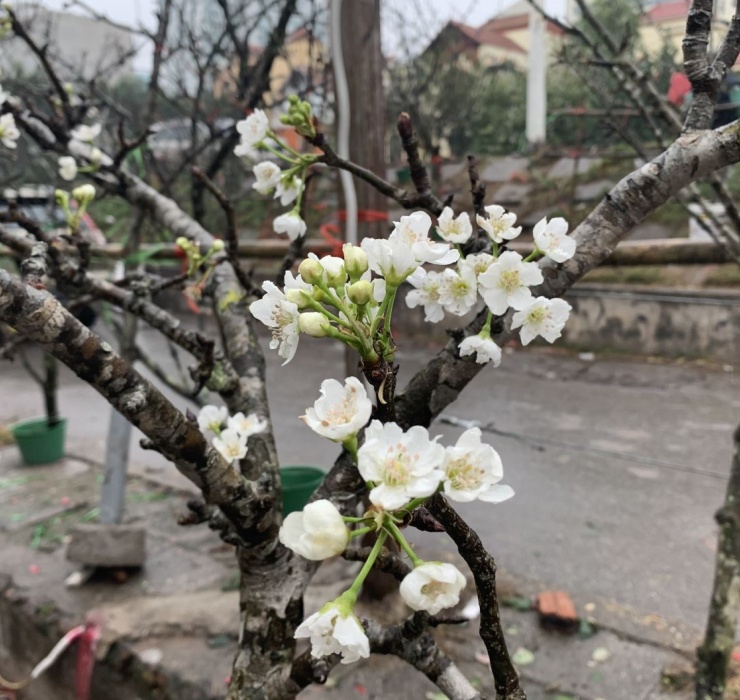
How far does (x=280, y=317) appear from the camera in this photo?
749mm

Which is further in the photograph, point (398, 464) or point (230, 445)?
point (230, 445)

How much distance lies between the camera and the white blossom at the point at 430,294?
0.97 metres

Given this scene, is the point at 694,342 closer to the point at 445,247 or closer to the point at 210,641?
the point at 210,641

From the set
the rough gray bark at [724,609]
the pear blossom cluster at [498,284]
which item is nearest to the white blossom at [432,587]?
the pear blossom cluster at [498,284]

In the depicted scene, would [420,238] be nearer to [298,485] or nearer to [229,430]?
[229,430]

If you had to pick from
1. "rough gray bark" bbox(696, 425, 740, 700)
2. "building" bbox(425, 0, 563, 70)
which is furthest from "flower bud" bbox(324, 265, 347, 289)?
"building" bbox(425, 0, 563, 70)

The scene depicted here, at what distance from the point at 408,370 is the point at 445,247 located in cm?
533

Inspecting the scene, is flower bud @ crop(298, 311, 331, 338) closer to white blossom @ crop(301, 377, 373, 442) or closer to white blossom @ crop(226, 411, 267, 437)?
white blossom @ crop(301, 377, 373, 442)

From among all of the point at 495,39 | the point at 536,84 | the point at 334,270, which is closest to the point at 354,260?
the point at 334,270

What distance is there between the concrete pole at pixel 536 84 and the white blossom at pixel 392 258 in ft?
31.8

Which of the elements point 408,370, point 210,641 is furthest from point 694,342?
point 210,641

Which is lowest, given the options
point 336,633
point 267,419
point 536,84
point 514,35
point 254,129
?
point 267,419

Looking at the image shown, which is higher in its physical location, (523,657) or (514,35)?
(514,35)

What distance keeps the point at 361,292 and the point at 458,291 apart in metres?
0.33
